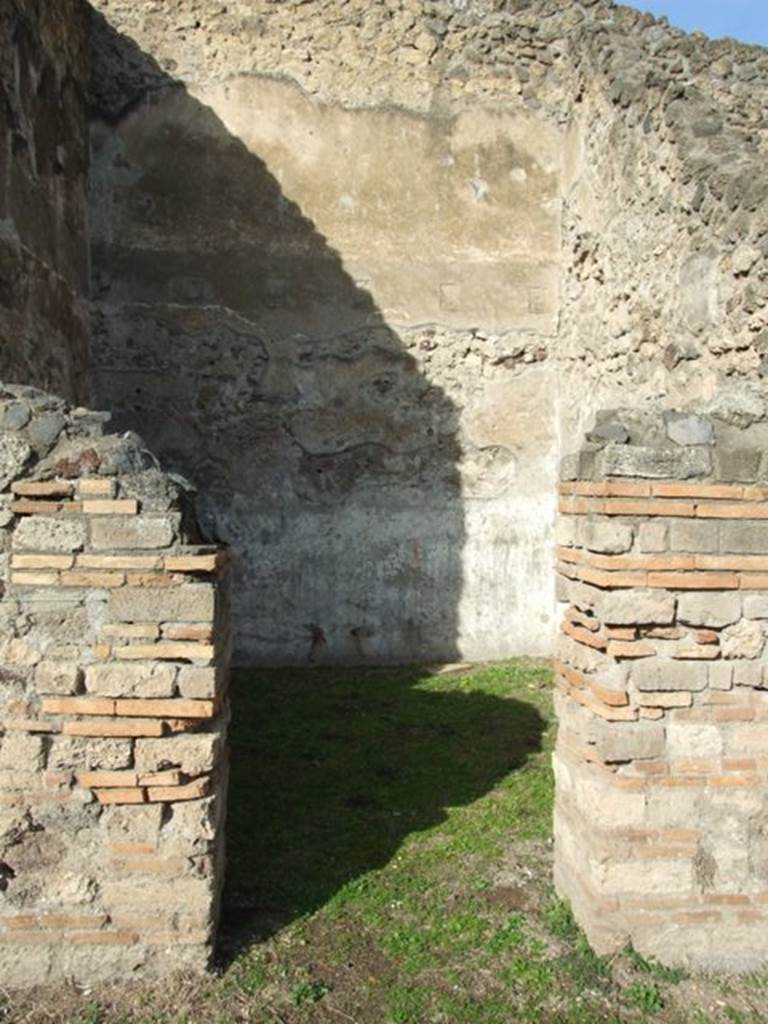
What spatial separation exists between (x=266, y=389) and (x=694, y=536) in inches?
200

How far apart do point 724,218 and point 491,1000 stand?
4418 millimetres

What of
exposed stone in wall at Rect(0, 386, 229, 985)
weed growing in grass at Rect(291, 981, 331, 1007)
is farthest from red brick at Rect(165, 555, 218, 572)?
weed growing in grass at Rect(291, 981, 331, 1007)

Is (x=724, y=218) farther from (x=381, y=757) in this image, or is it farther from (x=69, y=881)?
(x=69, y=881)

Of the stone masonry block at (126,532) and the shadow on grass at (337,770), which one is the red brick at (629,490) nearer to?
the stone masonry block at (126,532)

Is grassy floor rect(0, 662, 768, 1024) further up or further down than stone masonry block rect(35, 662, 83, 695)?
further down

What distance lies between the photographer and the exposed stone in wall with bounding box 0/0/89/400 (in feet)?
18.2

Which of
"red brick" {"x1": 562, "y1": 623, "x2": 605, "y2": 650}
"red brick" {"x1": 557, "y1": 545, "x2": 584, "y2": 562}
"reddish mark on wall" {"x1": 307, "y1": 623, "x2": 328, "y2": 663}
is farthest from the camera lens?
"reddish mark on wall" {"x1": 307, "y1": 623, "x2": 328, "y2": 663}

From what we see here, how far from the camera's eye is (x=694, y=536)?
10.1 feet

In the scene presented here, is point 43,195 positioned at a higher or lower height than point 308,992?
higher

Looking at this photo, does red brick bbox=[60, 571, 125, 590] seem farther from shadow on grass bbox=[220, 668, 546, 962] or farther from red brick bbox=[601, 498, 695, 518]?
red brick bbox=[601, 498, 695, 518]

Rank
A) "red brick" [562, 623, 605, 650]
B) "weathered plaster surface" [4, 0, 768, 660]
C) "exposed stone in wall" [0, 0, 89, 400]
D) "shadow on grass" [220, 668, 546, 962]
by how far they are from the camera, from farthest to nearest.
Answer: "weathered plaster surface" [4, 0, 768, 660] → "exposed stone in wall" [0, 0, 89, 400] → "shadow on grass" [220, 668, 546, 962] → "red brick" [562, 623, 605, 650]

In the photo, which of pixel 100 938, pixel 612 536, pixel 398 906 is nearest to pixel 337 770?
pixel 398 906

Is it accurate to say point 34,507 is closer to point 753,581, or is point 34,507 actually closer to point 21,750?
point 21,750

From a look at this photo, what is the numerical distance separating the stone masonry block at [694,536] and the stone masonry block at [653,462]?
0.17 metres
